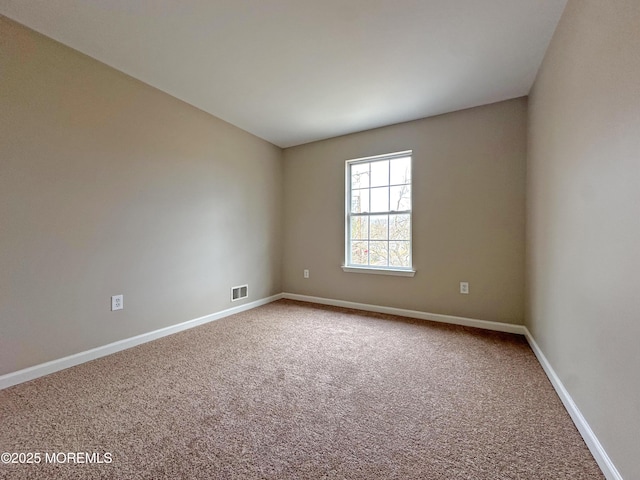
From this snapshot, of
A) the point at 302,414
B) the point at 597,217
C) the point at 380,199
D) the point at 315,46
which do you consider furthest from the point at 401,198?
the point at 302,414

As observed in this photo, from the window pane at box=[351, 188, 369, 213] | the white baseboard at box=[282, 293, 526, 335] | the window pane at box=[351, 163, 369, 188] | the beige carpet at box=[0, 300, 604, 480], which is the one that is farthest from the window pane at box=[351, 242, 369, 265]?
the beige carpet at box=[0, 300, 604, 480]

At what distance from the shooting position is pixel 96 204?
2.13m

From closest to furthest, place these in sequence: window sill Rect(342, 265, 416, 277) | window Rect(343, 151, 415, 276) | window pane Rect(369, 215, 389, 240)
Result: window sill Rect(342, 265, 416, 277) < window Rect(343, 151, 415, 276) < window pane Rect(369, 215, 389, 240)

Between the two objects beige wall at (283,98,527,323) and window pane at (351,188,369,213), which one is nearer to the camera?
beige wall at (283,98,527,323)

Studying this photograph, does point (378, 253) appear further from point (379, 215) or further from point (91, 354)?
point (91, 354)

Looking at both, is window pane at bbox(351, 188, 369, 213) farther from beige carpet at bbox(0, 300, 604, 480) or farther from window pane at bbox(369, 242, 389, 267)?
beige carpet at bbox(0, 300, 604, 480)

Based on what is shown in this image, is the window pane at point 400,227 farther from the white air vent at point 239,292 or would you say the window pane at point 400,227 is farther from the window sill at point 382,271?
the white air vent at point 239,292

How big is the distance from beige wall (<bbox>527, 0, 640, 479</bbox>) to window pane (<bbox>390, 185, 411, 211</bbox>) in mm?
1444

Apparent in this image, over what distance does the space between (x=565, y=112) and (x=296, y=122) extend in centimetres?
250

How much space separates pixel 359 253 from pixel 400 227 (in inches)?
25.6

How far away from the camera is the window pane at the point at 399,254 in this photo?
3305 mm

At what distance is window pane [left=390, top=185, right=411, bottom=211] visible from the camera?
10.8ft

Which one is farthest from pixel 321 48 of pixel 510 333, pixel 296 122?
pixel 510 333

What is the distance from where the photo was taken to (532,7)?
1.62 metres
